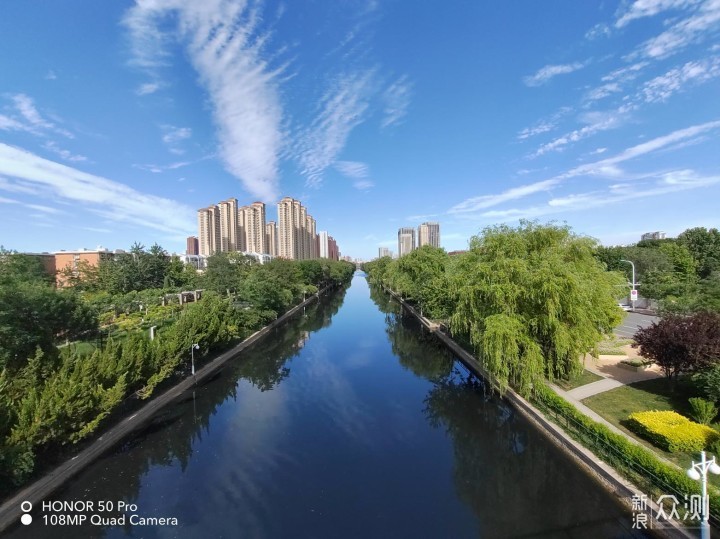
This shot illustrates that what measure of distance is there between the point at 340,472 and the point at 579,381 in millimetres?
12137

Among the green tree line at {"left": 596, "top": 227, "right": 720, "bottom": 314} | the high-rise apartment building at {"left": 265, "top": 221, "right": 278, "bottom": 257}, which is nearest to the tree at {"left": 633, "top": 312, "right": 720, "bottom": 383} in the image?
the green tree line at {"left": 596, "top": 227, "right": 720, "bottom": 314}

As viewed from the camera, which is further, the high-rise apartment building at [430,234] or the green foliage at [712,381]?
the high-rise apartment building at [430,234]

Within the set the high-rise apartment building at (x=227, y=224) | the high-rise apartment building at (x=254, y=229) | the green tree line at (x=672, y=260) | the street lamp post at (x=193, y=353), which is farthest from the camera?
the high-rise apartment building at (x=254, y=229)

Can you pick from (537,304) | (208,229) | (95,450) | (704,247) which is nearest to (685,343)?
(537,304)

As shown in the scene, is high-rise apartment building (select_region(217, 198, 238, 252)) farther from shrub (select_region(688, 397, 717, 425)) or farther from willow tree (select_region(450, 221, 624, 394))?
shrub (select_region(688, 397, 717, 425))

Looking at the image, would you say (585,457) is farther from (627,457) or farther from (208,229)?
(208,229)

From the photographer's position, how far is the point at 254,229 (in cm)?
13138

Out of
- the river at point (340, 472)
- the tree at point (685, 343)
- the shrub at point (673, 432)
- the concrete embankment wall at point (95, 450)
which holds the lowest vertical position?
the river at point (340, 472)

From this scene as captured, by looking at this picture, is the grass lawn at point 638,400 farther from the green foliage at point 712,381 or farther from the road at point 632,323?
the road at point 632,323

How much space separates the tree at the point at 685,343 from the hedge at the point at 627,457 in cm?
425

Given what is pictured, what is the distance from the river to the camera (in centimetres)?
942

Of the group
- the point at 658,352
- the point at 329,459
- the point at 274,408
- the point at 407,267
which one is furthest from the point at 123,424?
the point at 407,267

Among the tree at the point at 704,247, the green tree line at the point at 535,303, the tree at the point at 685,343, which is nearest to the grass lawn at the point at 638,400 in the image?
the tree at the point at 685,343

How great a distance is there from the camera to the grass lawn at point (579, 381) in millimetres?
16656
